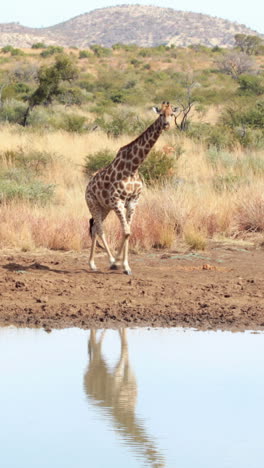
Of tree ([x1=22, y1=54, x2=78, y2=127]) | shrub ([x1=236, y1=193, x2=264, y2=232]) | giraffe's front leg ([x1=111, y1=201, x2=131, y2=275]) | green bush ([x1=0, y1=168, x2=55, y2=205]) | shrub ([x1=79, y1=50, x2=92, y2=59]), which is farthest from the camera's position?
shrub ([x1=79, y1=50, x2=92, y2=59])

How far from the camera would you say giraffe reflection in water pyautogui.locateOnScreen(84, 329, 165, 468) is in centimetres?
517

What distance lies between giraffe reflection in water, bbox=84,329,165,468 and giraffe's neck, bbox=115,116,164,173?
139 inches

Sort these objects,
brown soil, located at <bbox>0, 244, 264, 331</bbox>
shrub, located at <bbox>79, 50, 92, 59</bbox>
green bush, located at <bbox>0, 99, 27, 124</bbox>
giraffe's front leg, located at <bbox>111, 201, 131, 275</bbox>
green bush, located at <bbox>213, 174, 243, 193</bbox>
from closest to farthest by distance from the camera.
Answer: brown soil, located at <bbox>0, 244, 264, 331</bbox>
giraffe's front leg, located at <bbox>111, 201, 131, 275</bbox>
green bush, located at <bbox>213, 174, 243, 193</bbox>
green bush, located at <bbox>0, 99, 27, 124</bbox>
shrub, located at <bbox>79, 50, 92, 59</bbox>

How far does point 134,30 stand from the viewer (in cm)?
15038

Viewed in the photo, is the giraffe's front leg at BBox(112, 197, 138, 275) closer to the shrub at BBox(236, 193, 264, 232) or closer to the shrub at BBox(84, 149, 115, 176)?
the shrub at BBox(236, 193, 264, 232)

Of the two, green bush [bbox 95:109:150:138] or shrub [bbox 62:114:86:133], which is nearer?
green bush [bbox 95:109:150:138]

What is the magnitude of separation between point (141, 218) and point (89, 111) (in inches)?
995

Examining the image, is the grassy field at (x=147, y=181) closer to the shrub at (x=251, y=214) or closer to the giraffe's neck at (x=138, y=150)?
the shrub at (x=251, y=214)

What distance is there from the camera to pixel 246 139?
25.5m

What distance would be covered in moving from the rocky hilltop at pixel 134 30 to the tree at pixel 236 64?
2834 inches

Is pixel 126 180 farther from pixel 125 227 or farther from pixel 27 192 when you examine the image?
pixel 27 192

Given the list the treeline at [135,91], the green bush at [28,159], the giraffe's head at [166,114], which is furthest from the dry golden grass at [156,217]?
the giraffe's head at [166,114]

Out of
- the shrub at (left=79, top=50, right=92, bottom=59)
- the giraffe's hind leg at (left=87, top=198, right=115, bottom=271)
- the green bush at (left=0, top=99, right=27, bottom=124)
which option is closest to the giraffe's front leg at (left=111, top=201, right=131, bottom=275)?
the giraffe's hind leg at (left=87, top=198, right=115, bottom=271)

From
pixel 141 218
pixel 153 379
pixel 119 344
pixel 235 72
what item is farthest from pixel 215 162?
pixel 235 72
